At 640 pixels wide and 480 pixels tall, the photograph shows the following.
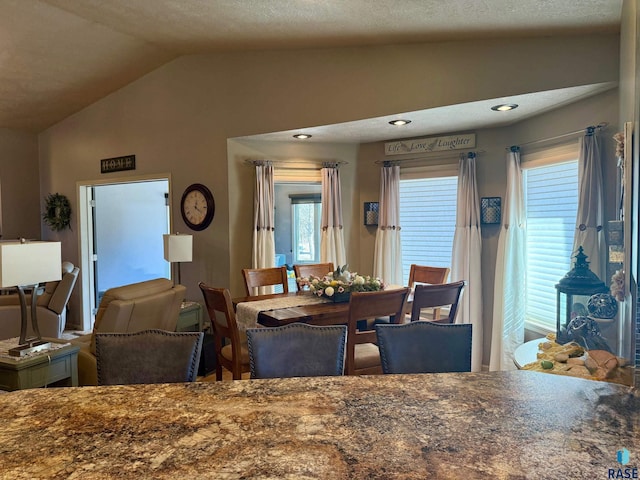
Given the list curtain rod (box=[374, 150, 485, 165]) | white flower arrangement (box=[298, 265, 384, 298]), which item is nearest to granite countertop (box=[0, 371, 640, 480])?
white flower arrangement (box=[298, 265, 384, 298])

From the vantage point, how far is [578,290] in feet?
7.43

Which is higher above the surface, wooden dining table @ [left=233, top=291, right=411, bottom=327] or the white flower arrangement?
Answer: the white flower arrangement

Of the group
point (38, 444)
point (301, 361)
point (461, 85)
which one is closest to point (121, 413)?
point (38, 444)

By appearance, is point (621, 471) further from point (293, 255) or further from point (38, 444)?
point (293, 255)

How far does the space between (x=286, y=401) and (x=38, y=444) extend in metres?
0.69

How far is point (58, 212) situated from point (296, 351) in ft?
18.5

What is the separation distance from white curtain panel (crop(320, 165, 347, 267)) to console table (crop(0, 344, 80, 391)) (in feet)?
8.90

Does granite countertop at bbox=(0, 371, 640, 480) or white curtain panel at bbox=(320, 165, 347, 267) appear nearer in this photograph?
Answer: granite countertop at bbox=(0, 371, 640, 480)

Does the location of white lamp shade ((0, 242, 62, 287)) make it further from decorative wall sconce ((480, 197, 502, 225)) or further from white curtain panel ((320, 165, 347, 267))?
decorative wall sconce ((480, 197, 502, 225))

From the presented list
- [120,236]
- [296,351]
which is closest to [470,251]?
[296,351]

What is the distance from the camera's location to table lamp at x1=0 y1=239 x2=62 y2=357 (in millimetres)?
2385

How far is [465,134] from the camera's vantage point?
4.22 m

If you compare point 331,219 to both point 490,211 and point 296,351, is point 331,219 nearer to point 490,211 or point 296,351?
point 490,211

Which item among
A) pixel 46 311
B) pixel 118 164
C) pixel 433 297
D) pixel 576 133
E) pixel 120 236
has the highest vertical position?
pixel 118 164
